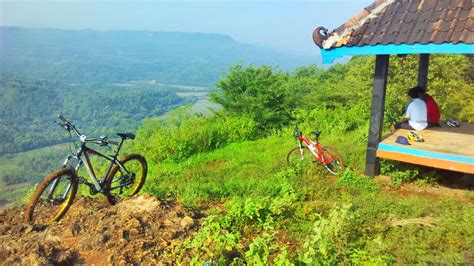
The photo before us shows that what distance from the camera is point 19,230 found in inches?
183

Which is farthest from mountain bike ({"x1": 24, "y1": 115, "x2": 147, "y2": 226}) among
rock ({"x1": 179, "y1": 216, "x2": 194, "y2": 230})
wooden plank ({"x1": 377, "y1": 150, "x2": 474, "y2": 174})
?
wooden plank ({"x1": 377, "y1": 150, "x2": 474, "y2": 174})

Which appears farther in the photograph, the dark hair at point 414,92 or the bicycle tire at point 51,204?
the dark hair at point 414,92

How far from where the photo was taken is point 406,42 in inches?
239

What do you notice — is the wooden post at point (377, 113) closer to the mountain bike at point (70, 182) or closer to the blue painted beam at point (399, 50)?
the blue painted beam at point (399, 50)

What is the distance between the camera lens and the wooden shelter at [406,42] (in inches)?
230

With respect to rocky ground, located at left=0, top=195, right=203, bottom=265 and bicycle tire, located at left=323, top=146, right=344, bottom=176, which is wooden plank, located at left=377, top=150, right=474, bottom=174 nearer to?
bicycle tire, located at left=323, top=146, right=344, bottom=176

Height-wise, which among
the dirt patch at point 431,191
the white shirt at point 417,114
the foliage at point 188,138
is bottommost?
the foliage at point 188,138

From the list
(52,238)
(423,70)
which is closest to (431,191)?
(423,70)

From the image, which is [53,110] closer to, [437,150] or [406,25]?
[406,25]

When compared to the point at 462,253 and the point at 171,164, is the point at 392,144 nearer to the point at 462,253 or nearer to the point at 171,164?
the point at 462,253

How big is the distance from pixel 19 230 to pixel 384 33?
239 inches

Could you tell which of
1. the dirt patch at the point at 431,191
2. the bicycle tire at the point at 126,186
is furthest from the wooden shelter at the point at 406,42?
the bicycle tire at the point at 126,186

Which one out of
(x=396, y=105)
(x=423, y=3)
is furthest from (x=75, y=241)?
(x=396, y=105)

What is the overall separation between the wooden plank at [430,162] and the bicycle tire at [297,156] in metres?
1.62
